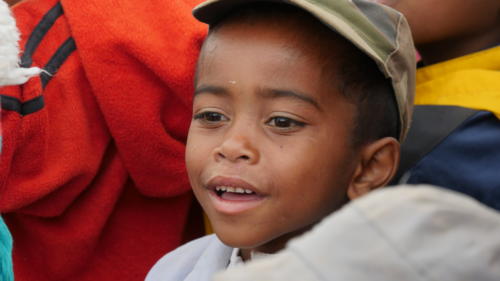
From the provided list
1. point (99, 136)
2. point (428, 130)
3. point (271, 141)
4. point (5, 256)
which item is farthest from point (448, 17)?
point (5, 256)

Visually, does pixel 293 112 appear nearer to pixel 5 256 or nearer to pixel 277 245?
pixel 277 245

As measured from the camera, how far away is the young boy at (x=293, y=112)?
0.84 m

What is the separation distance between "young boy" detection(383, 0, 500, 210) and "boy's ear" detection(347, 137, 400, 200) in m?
0.06

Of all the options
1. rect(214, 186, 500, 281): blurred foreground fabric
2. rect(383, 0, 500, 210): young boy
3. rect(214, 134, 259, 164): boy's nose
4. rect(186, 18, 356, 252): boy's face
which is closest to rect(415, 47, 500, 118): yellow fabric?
rect(383, 0, 500, 210): young boy

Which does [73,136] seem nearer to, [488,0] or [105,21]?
[105,21]

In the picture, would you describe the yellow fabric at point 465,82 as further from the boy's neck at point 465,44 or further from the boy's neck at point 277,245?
the boy's neck at point 277,245

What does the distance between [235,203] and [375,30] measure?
30 centimetres

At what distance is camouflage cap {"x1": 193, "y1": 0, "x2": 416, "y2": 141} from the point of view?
84 cm

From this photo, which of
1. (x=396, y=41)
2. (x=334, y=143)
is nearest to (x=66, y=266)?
(x=334, y=143)

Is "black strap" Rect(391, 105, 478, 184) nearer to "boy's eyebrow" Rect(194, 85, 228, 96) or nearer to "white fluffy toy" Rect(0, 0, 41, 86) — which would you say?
"boy's eyebrow" Rect(194, 85, 228, 96)

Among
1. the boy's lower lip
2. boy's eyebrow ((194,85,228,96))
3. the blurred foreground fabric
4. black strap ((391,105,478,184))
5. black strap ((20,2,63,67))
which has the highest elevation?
the blurred foreground fabric

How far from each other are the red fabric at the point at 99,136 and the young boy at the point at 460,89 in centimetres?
38

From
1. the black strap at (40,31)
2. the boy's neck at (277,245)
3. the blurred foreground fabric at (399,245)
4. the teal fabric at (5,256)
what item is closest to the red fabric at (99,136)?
the black strap at (40,31)

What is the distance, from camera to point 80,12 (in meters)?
1.08
